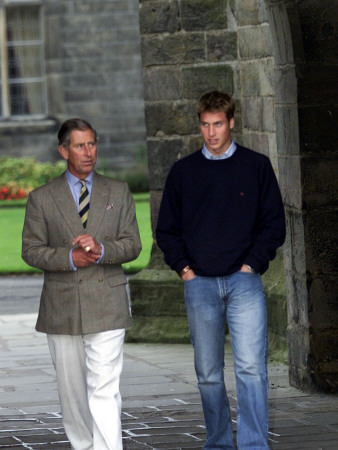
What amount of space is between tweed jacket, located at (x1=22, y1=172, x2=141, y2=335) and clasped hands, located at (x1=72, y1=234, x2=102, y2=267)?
5 cm

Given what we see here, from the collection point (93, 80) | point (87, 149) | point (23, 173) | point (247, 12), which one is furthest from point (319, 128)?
point (93, 80)

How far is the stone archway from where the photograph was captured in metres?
9.07

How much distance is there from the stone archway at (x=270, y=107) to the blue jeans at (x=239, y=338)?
2350mm

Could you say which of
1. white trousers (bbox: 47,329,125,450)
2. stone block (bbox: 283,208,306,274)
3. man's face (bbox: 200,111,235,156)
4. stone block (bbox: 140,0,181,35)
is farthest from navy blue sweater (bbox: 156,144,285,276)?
stone block (bbox: 140,0,181,35)

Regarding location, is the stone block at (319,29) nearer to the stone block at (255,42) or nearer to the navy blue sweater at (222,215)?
the stone block at (255,42)

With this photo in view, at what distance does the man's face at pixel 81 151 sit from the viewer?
6688 mm

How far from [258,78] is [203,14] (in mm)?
934

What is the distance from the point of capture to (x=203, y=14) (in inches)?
460

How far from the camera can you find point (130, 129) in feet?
98.7

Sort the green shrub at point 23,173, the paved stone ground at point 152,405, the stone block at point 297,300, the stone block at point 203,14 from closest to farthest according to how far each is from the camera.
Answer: the paved stone ground at point 152,405, the stone block at point 297,300, the stone block at point 203,14, the green shrub at point 23,173

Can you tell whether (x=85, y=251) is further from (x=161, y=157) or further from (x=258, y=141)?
(x=161, y=157)

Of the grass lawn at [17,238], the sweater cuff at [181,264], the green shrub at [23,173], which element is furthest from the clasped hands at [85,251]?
the green shrub at [23,173]

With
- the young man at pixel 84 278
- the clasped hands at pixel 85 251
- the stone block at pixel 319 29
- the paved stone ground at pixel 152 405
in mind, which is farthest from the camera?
the stone block at pixel 319 29

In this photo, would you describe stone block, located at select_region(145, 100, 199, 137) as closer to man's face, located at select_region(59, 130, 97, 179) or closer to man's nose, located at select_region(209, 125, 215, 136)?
man's nose, located at select_region(209, 125, 215, 136)
